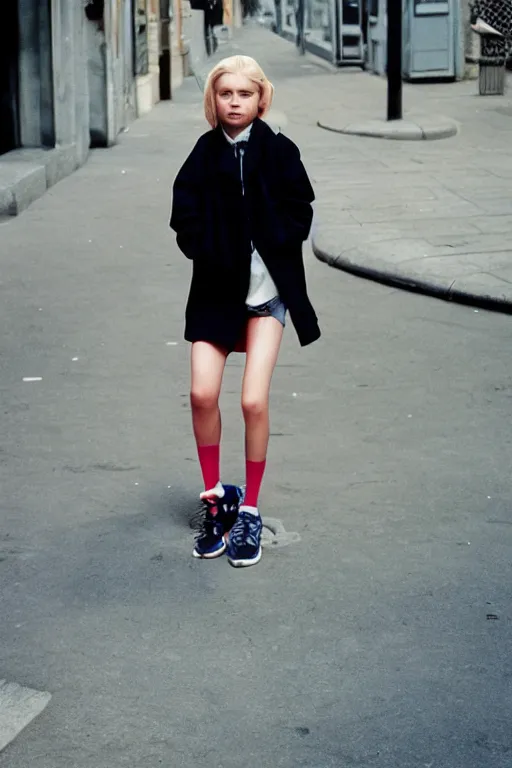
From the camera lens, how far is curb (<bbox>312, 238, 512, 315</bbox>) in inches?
289

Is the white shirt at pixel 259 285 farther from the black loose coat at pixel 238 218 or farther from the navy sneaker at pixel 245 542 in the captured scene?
the navy sneaker at pixel 245 542

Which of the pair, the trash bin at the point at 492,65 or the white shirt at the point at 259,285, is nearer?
the white shirt at the point at 259,285

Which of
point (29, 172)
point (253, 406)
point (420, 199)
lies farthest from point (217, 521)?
point (29, 172)

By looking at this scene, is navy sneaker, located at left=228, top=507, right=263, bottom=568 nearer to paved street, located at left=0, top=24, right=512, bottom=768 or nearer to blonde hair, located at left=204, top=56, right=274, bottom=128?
paved street, located at left=0, top=24, right=512, bottom=768

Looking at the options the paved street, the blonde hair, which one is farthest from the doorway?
the blonde hair

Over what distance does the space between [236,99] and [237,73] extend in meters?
0.07

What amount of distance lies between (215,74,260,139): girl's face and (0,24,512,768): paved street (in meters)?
1.26

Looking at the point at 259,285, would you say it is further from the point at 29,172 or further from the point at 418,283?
the point at 29,172

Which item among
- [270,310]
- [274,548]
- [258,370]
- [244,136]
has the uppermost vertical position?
[244,136]

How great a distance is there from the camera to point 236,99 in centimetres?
382

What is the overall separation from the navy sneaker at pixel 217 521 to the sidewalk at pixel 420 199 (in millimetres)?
3447

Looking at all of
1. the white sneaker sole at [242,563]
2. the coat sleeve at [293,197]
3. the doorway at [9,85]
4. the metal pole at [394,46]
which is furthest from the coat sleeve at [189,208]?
the metal pole at [394,46]

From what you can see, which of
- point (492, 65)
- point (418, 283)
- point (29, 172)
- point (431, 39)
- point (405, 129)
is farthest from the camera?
point (431, 39)

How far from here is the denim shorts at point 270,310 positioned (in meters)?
3.99
